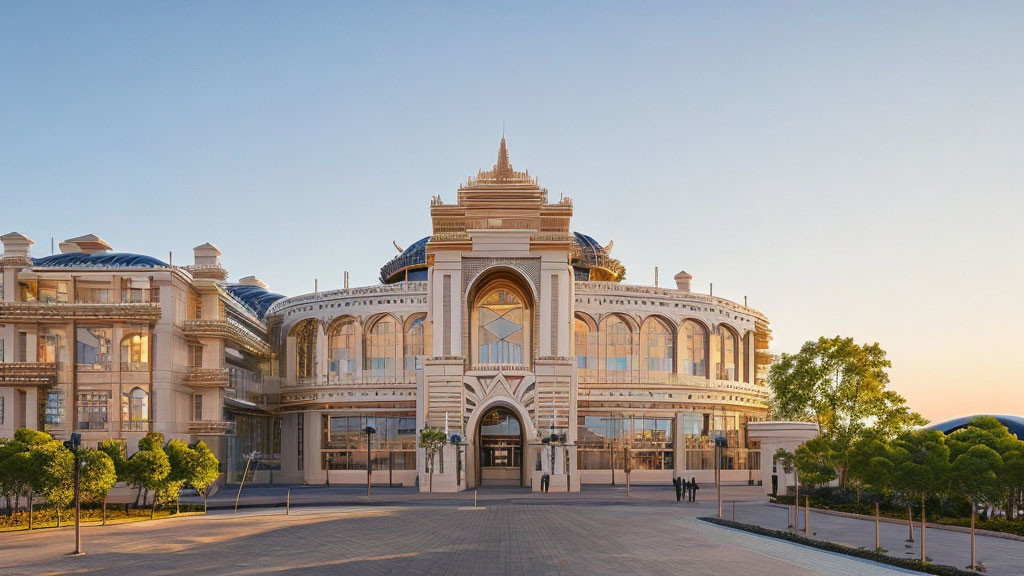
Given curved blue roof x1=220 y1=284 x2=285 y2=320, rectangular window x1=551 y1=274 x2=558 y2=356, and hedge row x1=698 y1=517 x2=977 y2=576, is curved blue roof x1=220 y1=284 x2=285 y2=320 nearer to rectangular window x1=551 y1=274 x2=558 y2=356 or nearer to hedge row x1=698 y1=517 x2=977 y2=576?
rectangular window x1=551 y1=274 x2=558 y2=356

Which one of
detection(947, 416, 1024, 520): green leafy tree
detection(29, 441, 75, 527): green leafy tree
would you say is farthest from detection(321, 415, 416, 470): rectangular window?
detection(947, 416, 1024, 520): green leafy tree

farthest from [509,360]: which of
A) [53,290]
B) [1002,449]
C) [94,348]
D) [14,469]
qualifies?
[1002,449]

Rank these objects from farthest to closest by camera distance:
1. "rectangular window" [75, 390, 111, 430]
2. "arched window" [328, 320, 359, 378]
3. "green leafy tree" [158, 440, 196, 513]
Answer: "arched window" [328, 320, 359, 378]
"rectangular window" [75, 390, 111, 430]
"green leafy tree" [158, 440, 196, 513]

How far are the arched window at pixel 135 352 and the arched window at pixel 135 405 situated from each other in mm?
1387

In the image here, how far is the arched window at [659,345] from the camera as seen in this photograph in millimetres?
79938

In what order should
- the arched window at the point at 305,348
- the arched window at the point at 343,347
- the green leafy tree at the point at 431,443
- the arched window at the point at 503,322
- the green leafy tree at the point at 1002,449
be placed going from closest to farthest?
the green leafy tree at the point at 1002,449 < the green leafy tree at the point at 431,443 < the arched window at the point at 503,322 < the arched window at the point at 343,347 < the arched window at the point at 305,348

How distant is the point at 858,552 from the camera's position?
91.6 feet

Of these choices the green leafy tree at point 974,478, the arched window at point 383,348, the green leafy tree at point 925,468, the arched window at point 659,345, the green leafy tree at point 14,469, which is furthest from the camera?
the arched window at point 659,345

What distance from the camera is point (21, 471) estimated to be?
123 ft

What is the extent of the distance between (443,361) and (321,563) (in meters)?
38.9

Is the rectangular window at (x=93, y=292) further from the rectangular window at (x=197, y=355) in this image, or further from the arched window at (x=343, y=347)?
the arched window at (x=343, y=347)

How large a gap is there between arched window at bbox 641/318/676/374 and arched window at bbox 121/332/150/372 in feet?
131

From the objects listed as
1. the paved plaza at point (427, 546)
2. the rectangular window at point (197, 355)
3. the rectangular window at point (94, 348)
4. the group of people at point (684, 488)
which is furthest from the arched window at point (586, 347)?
the rectangular window at point (94, 348)

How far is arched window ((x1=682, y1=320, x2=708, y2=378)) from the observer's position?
81.2 m
